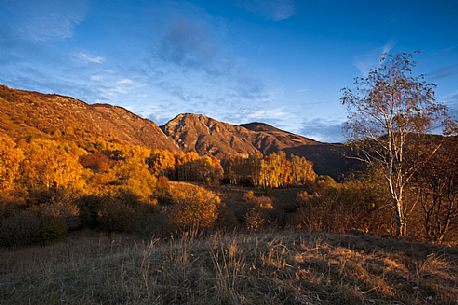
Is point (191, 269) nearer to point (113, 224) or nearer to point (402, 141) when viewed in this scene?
point (402, 141)

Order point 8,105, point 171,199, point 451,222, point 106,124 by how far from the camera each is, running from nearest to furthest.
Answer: point 451,222 → point 171,199 → point 8,105 → point 106,124

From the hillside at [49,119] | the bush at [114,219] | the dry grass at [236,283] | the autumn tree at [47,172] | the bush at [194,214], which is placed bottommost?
the bush at [114,219]

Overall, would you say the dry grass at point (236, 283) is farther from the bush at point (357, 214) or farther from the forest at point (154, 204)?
the bush at point (357, 214)

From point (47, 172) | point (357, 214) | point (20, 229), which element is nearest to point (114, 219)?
point (20, 229)

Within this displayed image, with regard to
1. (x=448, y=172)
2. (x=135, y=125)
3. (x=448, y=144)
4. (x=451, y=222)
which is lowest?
(x=451, y=222)

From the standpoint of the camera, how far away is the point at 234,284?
3951 millimetres

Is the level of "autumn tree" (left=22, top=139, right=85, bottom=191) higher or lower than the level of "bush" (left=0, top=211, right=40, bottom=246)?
higher

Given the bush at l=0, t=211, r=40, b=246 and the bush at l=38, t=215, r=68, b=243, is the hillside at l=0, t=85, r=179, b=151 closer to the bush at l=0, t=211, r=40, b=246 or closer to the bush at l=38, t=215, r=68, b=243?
the bush at l=0, t=211, r=40, b=246

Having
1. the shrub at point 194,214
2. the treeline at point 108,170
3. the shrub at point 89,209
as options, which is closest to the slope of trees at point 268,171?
the treeline at point 108,170

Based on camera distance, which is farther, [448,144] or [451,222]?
[451,222]

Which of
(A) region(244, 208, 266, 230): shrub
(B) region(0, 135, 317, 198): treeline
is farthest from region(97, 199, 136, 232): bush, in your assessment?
(A) region(244, 208, 266, 230): shrub

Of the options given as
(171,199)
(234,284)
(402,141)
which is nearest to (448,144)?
(402,141)

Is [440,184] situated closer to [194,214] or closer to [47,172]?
[194,214]

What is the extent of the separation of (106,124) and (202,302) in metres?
135
